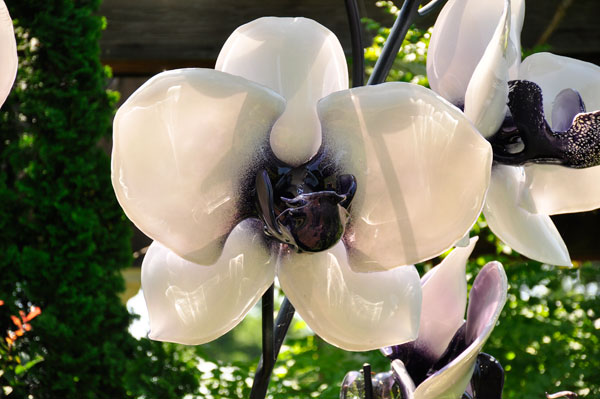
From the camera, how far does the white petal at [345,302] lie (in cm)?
35

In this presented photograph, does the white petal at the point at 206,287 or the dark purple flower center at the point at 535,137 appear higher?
the dark purple flower center at the point at 535,137

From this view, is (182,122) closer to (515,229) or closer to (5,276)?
(515,229)

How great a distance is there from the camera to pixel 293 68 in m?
0.36

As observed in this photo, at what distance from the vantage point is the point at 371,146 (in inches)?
13.0

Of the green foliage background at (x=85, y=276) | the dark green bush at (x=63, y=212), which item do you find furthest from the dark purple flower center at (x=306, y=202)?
the dark green bush at (x=63, y=212)

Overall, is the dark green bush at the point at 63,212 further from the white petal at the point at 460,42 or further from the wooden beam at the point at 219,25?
the white petal at the point at 460,42

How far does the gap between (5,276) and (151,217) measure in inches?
71.8

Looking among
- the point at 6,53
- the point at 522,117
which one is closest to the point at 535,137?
the point at 522,117

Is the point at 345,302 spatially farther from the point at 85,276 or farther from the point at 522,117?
the point at 85,276

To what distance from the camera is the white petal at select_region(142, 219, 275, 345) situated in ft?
1.14

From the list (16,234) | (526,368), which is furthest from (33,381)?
(526,368)

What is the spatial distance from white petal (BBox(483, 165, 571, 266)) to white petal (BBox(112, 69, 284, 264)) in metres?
0.14

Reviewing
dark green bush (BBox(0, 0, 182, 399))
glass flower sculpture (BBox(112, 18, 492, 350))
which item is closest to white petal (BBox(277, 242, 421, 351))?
glass flower sculpture (BBox(112, 18, 492, 350))

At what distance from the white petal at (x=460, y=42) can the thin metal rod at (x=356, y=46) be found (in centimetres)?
4
